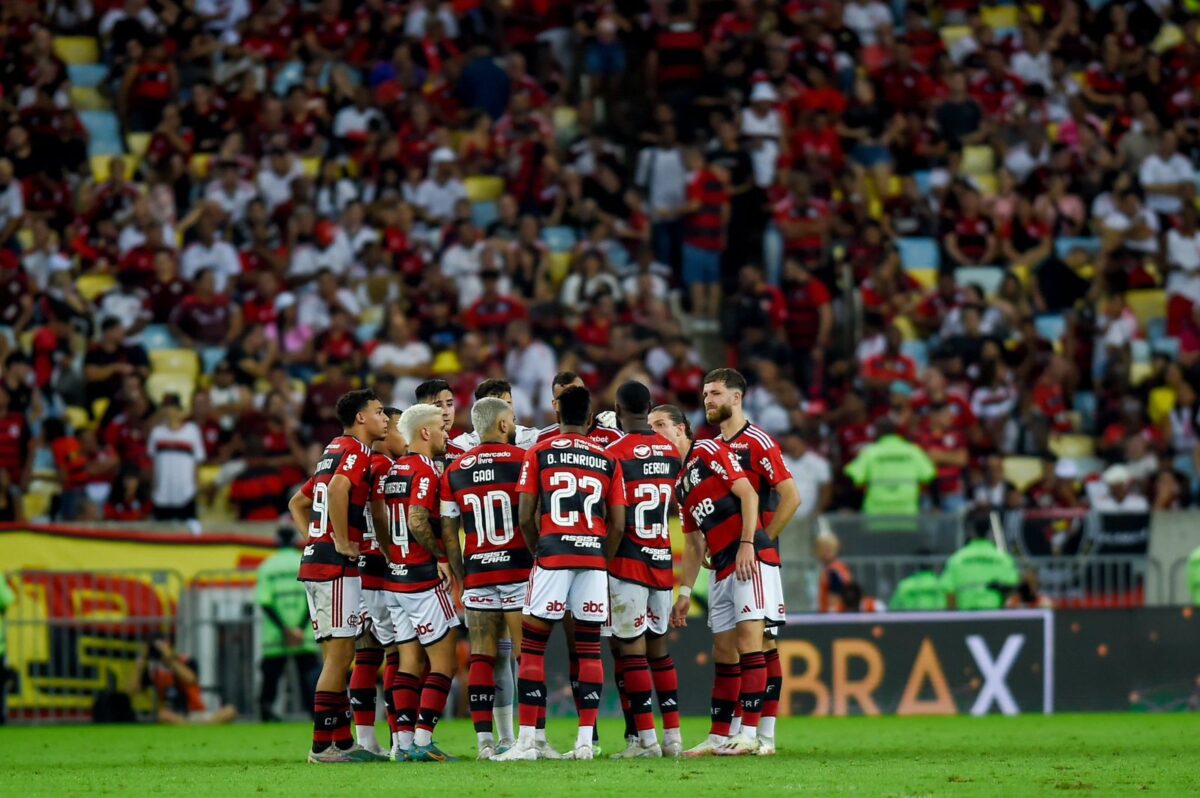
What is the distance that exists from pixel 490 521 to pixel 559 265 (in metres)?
13.6

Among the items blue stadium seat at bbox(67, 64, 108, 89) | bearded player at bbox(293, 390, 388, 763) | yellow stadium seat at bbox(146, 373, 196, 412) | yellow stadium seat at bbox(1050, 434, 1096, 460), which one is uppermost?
blue stadium seat at bbox(67, 64, 108, 89)

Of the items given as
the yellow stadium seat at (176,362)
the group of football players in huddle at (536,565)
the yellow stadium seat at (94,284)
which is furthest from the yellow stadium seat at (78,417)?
the group of football players in huddle at (536,565)

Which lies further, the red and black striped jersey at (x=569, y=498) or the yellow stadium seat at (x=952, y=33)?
the yellow stadium seat at (x=952, y=33)

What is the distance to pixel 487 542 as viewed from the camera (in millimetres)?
13219

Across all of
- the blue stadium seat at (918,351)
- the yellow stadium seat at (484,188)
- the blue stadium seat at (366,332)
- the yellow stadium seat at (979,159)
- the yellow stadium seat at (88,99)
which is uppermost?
the yellow stadium seat at (88,99)

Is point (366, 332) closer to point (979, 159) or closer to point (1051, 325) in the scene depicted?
point (1051, 325)

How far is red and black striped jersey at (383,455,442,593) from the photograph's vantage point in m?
13.4

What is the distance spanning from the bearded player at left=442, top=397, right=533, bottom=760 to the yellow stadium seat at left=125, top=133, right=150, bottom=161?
15.4 m

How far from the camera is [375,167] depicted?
27.0m

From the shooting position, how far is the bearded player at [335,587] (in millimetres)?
13469

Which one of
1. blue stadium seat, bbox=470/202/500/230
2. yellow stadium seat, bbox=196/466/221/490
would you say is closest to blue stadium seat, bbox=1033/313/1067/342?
blue stadium seat, bbox=470/202/500/230

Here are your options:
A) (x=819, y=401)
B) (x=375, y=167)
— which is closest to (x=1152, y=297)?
(x=819, y=401)

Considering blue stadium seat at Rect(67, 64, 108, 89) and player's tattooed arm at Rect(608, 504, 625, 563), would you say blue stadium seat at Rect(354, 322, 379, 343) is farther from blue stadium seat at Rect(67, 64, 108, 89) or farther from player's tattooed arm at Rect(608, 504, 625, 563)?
player's tattooed arm at Rect(608, 504, 625, 563)

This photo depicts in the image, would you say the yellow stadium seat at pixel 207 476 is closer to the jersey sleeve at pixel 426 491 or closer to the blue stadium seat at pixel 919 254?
the blue stadium seat at pixel 919 254
